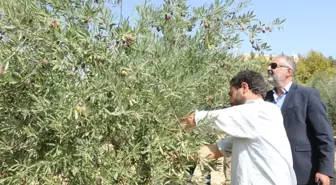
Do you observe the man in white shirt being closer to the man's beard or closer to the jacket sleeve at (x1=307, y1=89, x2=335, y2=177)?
the jacket sleeve at (x1=307, y1=89, x2=335, y2=177)

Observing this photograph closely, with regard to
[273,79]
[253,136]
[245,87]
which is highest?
[273,79]

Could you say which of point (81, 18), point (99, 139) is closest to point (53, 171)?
point (99, 139)

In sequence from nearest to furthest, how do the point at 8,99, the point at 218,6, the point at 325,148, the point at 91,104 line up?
the point at 91,104, the point at 8,99, the point at 218,6, the point at 325,148

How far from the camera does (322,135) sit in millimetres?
3693

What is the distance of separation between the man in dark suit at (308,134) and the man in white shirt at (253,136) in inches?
41.1

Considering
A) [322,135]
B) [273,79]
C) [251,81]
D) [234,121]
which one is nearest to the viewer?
[234,121]

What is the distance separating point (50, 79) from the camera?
7.32 feet

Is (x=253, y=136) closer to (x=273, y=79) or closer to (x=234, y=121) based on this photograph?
(x=234, y=121)

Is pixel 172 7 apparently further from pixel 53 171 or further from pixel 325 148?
pixel 325 148

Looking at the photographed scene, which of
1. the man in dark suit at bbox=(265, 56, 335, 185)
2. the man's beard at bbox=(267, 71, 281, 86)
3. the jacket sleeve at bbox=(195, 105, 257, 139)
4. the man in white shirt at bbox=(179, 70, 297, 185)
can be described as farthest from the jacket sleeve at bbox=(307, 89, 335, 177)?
the jacket sleeve at bbox=(195, 105, 257, 139)

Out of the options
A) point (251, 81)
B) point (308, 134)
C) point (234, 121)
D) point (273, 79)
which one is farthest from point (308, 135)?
point (234, 121)

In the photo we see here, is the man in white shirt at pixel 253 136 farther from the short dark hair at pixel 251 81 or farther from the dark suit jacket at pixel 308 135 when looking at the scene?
the dark suit jacket at pixel 308 135

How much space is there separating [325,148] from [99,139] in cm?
216

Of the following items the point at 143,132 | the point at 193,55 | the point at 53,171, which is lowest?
the point at 53,171
